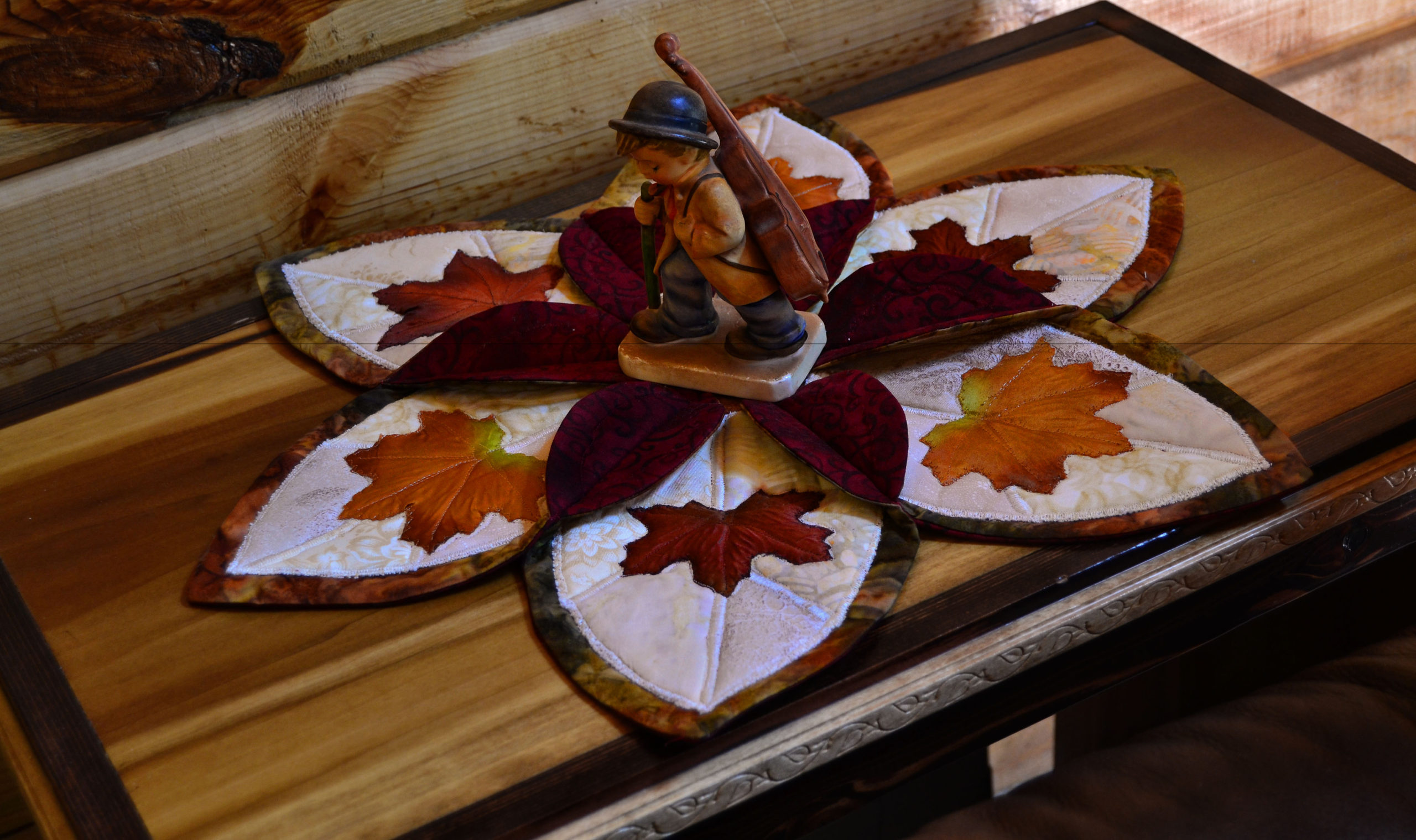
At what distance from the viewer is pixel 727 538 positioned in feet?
2.28

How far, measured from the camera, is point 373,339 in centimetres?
85

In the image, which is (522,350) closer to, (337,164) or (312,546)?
(312,546)

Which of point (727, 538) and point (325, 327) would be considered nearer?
point (727, 538)

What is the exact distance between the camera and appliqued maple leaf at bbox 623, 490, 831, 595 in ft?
2.23

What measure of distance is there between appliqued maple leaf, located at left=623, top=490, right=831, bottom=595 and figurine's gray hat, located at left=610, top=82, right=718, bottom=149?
208mm

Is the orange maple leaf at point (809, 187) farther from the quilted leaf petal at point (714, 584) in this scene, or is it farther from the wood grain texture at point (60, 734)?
the wood grain texture at point (60, 734)

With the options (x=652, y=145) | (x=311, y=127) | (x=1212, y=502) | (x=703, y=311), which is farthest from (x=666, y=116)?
(x=311, y=127)

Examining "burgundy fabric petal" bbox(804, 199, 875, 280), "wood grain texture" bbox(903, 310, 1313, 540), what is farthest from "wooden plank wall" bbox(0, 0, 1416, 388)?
"wood grain texture" bbox(903, 310, 1313, 540)

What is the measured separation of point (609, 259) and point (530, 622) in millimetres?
301

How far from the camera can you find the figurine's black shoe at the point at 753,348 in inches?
29.5

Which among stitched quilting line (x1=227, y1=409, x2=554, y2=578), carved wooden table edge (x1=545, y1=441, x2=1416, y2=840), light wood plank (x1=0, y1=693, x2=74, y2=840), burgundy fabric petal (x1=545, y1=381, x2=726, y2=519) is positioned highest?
burgundy fabric petal (x1=545, y1=381, x2=726, y2=519)

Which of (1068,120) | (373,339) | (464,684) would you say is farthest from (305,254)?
(1068,120)

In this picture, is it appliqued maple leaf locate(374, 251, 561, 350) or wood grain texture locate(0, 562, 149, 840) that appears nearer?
wood grain texture locate(0, 562, 149, 840)

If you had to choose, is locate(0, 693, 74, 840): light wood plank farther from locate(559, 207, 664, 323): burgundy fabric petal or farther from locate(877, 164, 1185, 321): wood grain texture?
locate(877, 164, 1185, 321): wood grain texture
